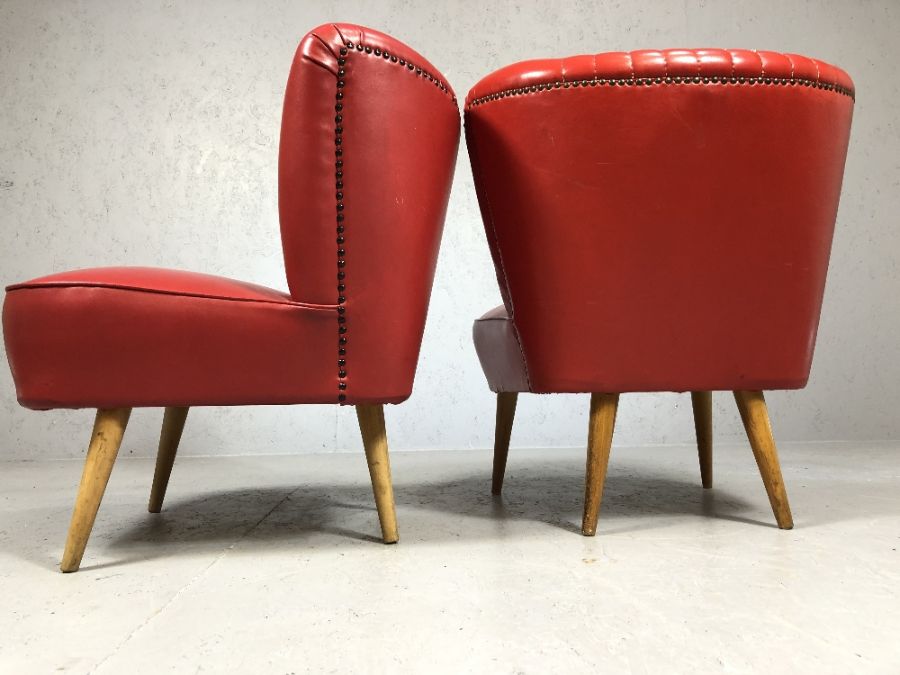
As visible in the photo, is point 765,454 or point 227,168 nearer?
point 765,454

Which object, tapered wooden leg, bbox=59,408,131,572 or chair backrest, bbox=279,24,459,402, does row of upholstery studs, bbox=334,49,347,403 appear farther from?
tapered wooden leg, bbox=59,408,131,572

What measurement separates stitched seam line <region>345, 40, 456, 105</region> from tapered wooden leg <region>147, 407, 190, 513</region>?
0.86m

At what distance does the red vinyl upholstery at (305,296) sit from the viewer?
107cm

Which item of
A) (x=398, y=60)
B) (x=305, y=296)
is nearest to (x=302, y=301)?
(x=305, y=296)

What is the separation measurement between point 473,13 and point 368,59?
208cm

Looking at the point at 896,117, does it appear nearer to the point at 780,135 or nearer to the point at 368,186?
the point at 780,135

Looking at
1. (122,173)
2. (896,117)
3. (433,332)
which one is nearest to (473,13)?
(433,332)

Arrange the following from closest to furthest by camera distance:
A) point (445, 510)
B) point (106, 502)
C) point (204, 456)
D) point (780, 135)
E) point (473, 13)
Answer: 1. point (780, 135)
2. point (445, 510)
3. point (106, 502)
4. point (204, 456)
5. point (473, 13)

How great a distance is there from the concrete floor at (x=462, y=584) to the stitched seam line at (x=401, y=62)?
2.63 feet

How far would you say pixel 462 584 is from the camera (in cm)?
99

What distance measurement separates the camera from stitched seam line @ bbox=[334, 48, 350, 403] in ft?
3.67

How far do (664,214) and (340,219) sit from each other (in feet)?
1.83

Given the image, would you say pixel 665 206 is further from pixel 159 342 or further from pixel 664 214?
pixel 159 342

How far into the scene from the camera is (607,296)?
1.25 meters
